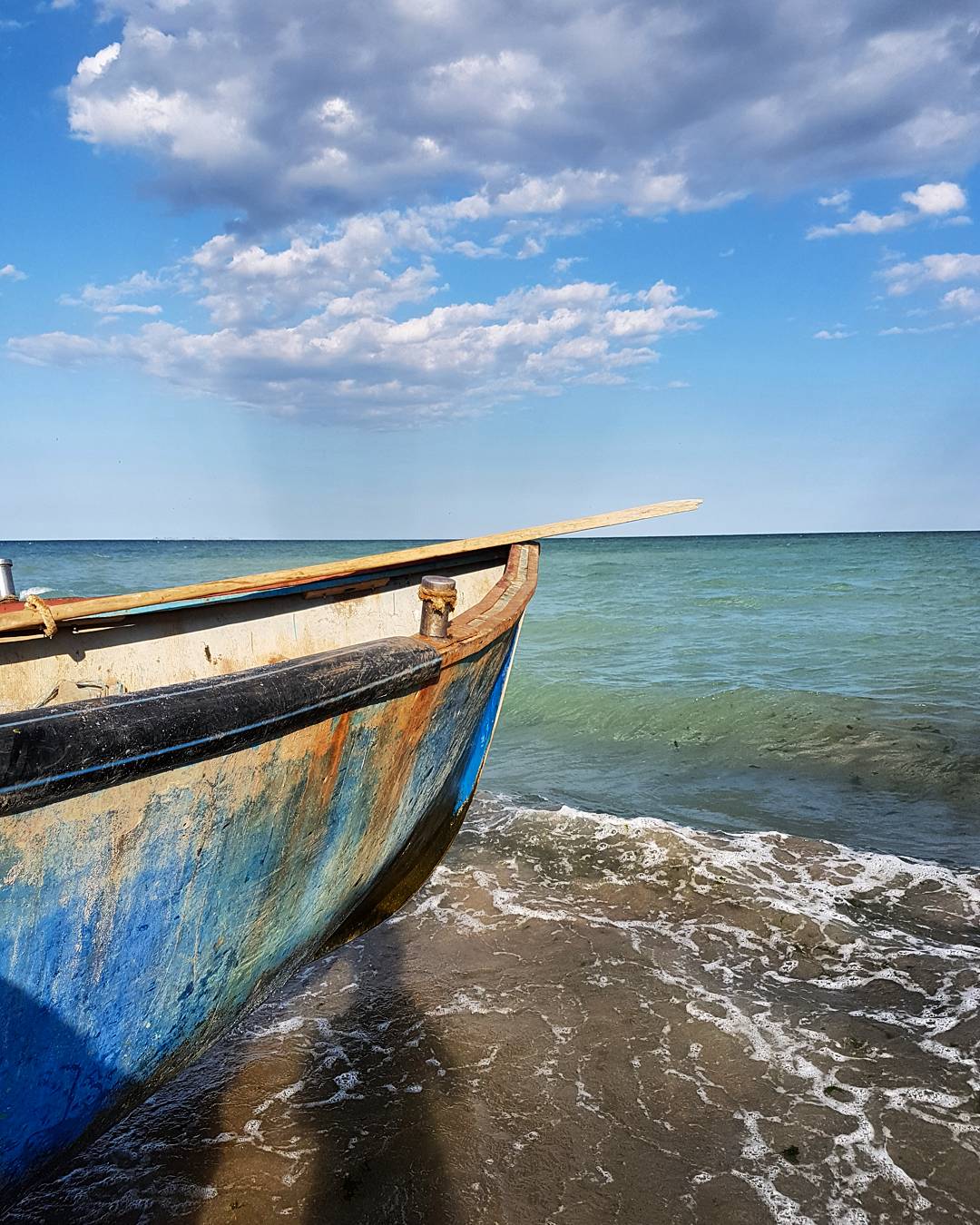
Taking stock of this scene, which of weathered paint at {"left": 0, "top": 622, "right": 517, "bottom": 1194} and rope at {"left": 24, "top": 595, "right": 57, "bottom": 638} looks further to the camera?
rope at {"left": 24, "top": 595, "right": 57, "bottom": 638}

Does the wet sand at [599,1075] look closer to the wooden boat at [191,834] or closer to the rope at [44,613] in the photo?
the wooden boat at [191,834]

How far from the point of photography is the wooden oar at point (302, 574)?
9.65ft

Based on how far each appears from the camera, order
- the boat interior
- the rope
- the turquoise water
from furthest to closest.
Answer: the turquoise water
the boat interior
the rope

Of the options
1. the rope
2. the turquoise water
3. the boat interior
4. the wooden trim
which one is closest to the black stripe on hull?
the wooden trim

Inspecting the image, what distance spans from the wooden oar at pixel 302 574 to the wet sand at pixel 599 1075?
1821mm

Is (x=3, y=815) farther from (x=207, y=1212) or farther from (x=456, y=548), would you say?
(x=456, y=548)

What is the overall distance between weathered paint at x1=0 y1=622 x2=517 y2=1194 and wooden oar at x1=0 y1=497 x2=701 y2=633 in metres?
0.86

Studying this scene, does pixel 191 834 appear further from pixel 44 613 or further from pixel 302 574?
pixel 302 574

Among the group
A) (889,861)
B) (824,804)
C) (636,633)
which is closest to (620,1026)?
(889,861)

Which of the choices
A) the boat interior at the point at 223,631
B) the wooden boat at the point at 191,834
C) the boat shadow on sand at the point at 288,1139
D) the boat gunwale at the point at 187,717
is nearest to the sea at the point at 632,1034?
the boat shadow on sand at the point at 288,1139

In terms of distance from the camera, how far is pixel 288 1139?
272cm

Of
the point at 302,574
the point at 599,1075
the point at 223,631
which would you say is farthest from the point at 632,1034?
the point at 223,631

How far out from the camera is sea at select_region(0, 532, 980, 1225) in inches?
98.8

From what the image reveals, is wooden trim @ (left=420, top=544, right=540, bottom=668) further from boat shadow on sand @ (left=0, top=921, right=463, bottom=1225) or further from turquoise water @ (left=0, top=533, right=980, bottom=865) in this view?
turquoise water @ (left=0, top=533, right=980, bottom=865)
